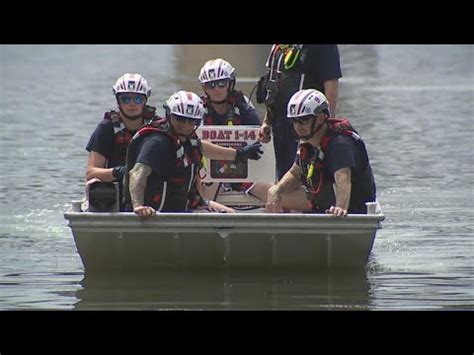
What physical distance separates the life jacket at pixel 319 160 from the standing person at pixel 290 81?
5.73 feet

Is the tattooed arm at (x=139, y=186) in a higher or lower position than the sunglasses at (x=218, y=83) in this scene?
lower

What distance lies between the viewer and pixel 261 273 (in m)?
14.3

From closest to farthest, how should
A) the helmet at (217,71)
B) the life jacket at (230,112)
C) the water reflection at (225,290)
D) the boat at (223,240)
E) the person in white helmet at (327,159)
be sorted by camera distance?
1. the water reflection at (225,290)
2. the boat at (223,240)
3. the person in white helmet at (327,159)
4. the helmet at (217,71)
5. the life jacket at (230,112)

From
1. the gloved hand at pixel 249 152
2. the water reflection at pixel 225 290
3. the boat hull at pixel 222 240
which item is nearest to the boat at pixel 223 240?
the boat hull at pixel 222 240

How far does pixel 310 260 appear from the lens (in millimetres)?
14109

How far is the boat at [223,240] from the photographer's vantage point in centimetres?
1374

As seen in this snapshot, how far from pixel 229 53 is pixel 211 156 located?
29443 millimetres

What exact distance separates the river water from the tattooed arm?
0.67 m

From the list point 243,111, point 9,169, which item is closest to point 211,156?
point 243,111

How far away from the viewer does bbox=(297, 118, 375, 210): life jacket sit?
14.1 m

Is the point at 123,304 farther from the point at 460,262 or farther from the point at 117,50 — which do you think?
the point at 117,50

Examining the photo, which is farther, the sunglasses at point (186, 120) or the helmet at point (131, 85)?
the helmet at point (131, 85)

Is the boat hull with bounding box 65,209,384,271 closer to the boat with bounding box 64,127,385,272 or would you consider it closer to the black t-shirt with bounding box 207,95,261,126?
the boat with bounding box 64,127,385,272

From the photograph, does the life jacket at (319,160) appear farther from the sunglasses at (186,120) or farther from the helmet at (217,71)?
the helmet at (217,71)
